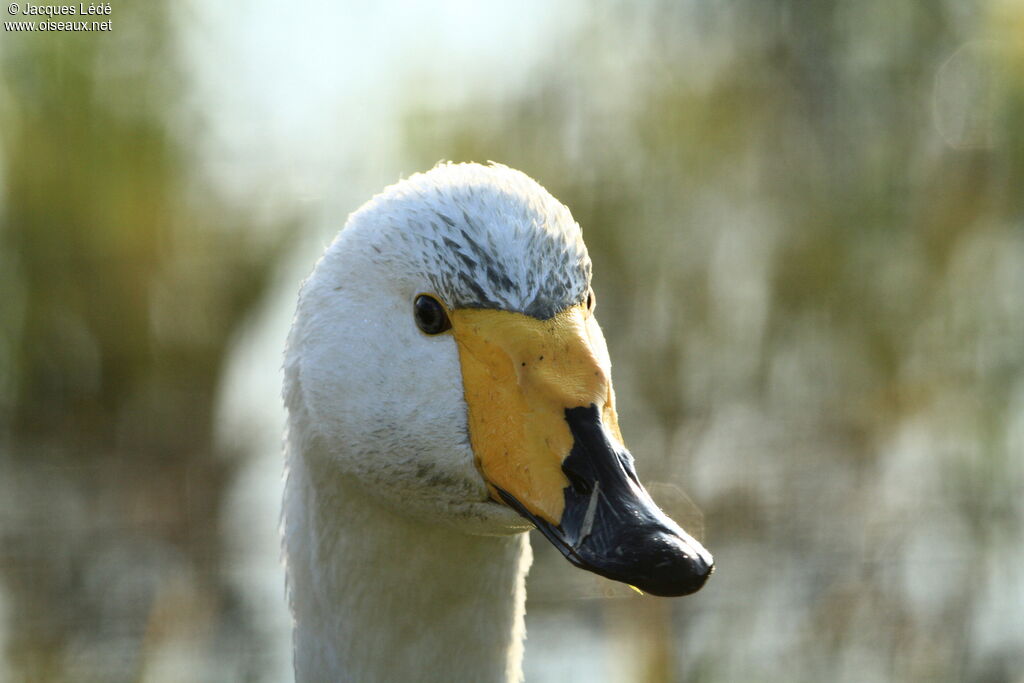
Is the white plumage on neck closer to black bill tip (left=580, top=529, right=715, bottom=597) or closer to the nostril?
the nostril

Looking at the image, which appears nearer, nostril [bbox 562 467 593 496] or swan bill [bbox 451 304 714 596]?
swan bill [bbox 451 304 714 596]

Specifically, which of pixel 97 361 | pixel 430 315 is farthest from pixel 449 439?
pixel 97 361

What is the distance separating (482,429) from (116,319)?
220 inches

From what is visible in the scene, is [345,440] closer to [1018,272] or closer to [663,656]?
[663,656]

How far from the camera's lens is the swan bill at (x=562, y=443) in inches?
75.3

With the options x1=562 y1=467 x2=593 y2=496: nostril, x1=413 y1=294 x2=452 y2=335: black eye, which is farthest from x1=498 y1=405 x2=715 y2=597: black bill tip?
x1=413 y1=294 x2=452 y2=335: black eye

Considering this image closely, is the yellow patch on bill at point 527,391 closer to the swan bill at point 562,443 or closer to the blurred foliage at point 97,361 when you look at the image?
the swan bill at point 562,443

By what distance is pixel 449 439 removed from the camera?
7.38 feet

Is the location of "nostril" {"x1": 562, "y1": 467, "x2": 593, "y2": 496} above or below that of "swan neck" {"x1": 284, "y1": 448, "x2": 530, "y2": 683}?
above

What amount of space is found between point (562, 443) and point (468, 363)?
0.28m

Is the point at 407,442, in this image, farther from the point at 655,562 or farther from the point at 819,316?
the point at 819,316

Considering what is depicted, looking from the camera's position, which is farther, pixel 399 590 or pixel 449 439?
pixel 399 590

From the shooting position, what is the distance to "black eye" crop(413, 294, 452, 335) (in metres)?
2.30

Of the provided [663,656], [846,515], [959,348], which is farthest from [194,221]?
[959,348]
